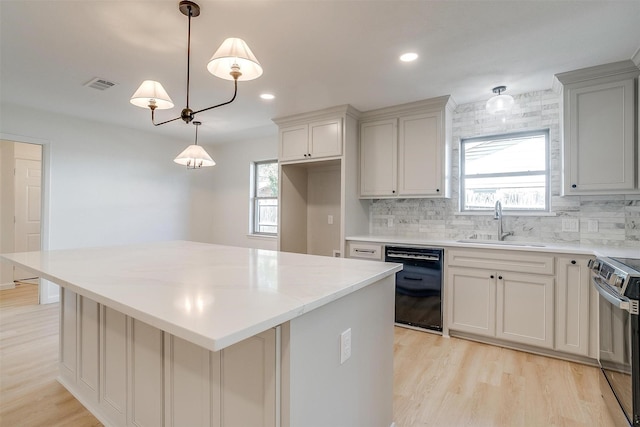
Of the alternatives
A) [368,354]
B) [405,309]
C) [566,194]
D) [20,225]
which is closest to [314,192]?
[405,309]

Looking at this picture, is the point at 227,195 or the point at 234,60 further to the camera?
the point at 227,195

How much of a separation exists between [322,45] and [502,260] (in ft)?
7.71

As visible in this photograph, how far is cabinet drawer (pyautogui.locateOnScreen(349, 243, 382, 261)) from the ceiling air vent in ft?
9.64

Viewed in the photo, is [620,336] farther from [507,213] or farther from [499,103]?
[499,103]

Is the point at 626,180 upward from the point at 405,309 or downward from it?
upward

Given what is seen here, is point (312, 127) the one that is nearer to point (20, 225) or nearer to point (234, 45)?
point (234, 45)

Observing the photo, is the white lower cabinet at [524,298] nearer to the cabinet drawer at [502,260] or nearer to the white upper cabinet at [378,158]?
the cabinet drawer at [502,260]

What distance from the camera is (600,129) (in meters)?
2.62

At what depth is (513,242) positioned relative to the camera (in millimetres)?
3152

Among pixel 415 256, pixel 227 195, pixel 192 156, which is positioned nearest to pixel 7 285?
pixel 227 195

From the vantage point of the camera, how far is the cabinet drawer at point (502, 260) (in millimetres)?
2662

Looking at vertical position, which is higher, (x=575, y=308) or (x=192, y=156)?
(x=192, y=156)

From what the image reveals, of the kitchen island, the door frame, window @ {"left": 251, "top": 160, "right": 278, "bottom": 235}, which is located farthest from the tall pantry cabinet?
the door frame

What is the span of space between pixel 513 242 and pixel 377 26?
240 centimetres
